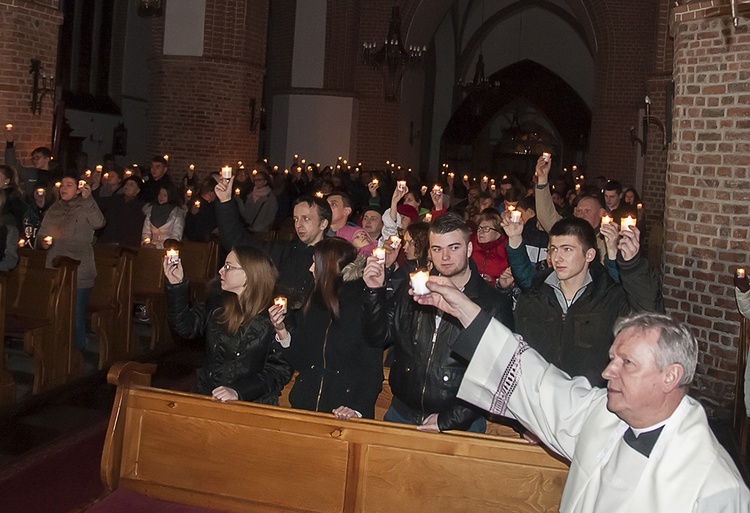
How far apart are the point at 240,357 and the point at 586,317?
169cm

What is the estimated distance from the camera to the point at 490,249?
6910mm

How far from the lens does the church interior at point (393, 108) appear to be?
682 cm

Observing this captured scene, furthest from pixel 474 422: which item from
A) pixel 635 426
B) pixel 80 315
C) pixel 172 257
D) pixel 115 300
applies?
pixel 115 300

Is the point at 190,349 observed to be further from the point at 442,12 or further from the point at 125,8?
the point at 442,12

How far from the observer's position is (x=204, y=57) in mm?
15984

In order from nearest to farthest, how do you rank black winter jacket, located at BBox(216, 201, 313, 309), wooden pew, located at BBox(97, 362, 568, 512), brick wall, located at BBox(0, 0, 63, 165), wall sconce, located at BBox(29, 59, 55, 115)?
wooden pew, located at BBox(97, 362, 568, 512) → black winter jacket, located at BBox(216, 201, 313, 309) → brick wall, located at BBox(0, 0, 63, 165) → wall sconce, located at BBox(29, 59, 55, 115)

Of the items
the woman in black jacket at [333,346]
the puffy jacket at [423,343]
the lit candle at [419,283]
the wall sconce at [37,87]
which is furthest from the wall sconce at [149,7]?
the lit candle at [419,283]

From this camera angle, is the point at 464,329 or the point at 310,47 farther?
the point at 310,47

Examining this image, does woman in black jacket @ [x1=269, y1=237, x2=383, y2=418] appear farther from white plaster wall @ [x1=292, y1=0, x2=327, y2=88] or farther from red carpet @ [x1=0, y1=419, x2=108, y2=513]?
white plaster wall @ [x1=292, y1=0, x2=327, y2=88]

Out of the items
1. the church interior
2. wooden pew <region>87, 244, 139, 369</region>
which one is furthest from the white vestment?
wooden pew <region>87, 244, 139, 369</region>

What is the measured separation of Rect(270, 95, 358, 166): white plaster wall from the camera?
841 inches

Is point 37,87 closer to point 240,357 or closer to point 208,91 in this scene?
point 208,91

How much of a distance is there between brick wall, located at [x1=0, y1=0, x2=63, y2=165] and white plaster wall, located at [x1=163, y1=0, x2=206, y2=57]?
15.7 feet

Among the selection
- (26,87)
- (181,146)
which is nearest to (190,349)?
(26,87)
